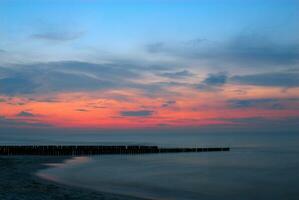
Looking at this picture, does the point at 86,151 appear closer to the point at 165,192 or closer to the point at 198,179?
the point at 198,179

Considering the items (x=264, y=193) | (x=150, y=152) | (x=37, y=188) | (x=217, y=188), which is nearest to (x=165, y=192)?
(x=217, y=188)

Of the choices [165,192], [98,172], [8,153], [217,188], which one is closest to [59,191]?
[165,192]

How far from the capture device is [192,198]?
2188 cm

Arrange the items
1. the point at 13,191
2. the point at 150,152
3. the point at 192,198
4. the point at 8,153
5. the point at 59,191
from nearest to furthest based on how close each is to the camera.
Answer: the point at 13,191
the point at 59,191
the point at 192,198
the point at 8,153
the point at 150,152

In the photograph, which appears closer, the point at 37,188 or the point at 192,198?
the point at 37,188

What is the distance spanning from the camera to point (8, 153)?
48.8m

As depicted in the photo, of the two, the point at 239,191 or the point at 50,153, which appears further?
the point at 50,153

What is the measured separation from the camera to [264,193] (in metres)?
24.6

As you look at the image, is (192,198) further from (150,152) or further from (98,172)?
(150,152)

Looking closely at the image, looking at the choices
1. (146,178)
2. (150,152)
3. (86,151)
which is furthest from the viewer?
(150,152)

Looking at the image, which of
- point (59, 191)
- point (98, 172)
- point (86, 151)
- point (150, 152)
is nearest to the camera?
point (59, 191)

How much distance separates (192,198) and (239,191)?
4.79 metres

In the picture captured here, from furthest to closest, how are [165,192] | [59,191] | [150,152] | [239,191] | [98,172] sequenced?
[150,152]
[98,172]
[239,191]
[165,192]
[59,191]

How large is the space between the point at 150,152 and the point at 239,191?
39.4 metres
